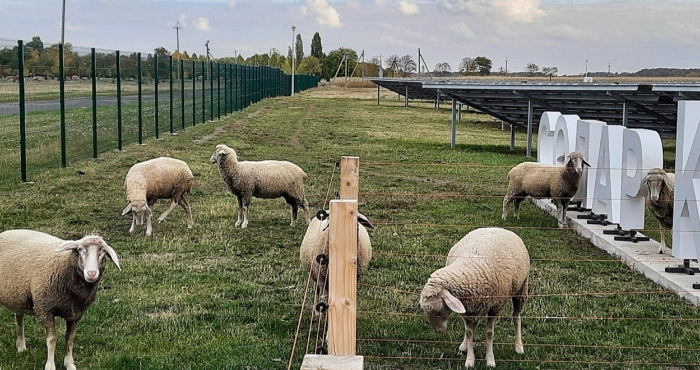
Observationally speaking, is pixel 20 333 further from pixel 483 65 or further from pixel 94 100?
pixel 483 65

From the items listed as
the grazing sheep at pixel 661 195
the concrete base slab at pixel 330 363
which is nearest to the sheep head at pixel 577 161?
the grazing sheep at pixel 661 195

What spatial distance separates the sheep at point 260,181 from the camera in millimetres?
11906

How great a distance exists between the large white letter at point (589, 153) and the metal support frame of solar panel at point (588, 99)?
4.11 metres

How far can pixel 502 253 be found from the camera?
21.4 feet

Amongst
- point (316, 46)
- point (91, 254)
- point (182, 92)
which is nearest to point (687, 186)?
point (91, 254)

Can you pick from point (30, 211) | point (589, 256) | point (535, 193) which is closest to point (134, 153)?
point (30, 211)

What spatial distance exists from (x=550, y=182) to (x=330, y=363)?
9470 millimetres

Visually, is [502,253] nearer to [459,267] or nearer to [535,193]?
[459,267]

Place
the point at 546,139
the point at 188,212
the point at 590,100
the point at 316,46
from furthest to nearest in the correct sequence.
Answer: the point at 316,46 → the point at 590,100 → the point at 546,139 → the point at 188,212

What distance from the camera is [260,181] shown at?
39.1ft

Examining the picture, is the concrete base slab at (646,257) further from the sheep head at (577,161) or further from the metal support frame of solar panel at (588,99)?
the metal support frame of solar panel at (588,99)

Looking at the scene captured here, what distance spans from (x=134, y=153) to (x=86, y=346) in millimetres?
13845

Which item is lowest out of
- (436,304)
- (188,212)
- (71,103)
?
(188,212)

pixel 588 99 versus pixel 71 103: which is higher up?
pixel 588 99
